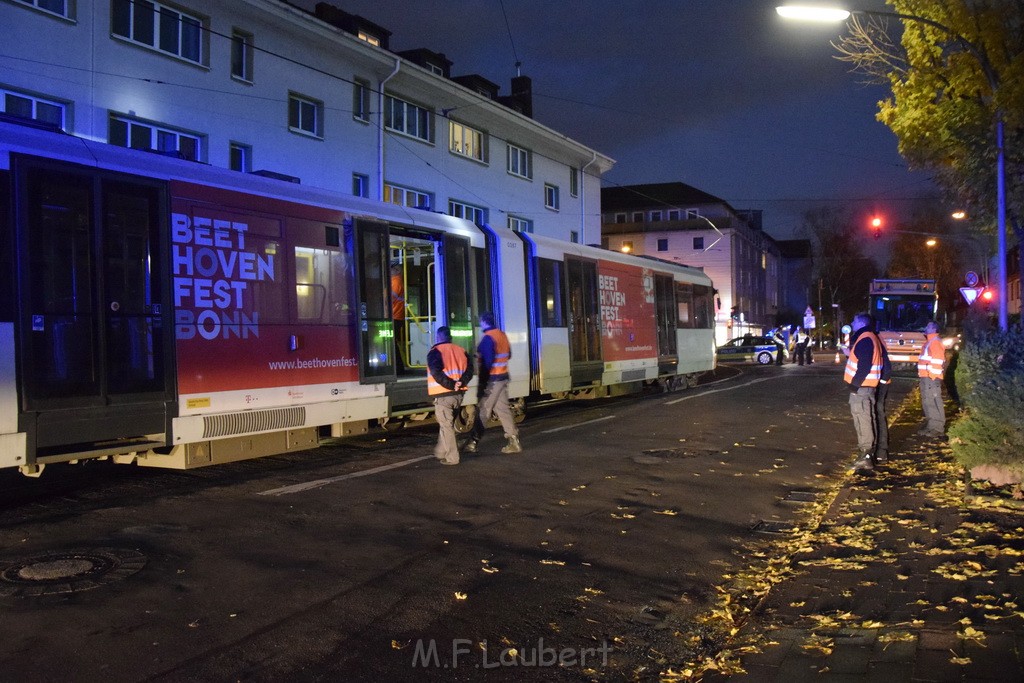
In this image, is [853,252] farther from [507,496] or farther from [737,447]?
[507,496]

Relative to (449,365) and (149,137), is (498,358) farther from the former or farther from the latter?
(149,137)

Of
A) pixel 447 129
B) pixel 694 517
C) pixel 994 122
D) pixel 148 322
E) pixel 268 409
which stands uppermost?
pixel 447 129

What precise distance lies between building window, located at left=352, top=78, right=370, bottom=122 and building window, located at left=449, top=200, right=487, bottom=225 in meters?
5.02

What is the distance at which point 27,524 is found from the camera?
22.7ft

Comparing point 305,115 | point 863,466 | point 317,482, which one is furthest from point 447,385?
point 305,115

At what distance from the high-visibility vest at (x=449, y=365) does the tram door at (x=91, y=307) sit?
2821 millimetres

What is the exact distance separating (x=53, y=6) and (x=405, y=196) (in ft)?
38.6

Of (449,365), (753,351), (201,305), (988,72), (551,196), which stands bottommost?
(753,351)

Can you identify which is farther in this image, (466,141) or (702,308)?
(466,141)

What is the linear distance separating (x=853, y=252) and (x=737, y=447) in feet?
224

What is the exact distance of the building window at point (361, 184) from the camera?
24.8 meters

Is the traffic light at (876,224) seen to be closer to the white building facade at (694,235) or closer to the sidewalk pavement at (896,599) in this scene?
the sidewalk pavement at (896,599)

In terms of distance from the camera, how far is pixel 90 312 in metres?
7.79

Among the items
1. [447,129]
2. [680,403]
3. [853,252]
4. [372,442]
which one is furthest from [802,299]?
[372,442]
